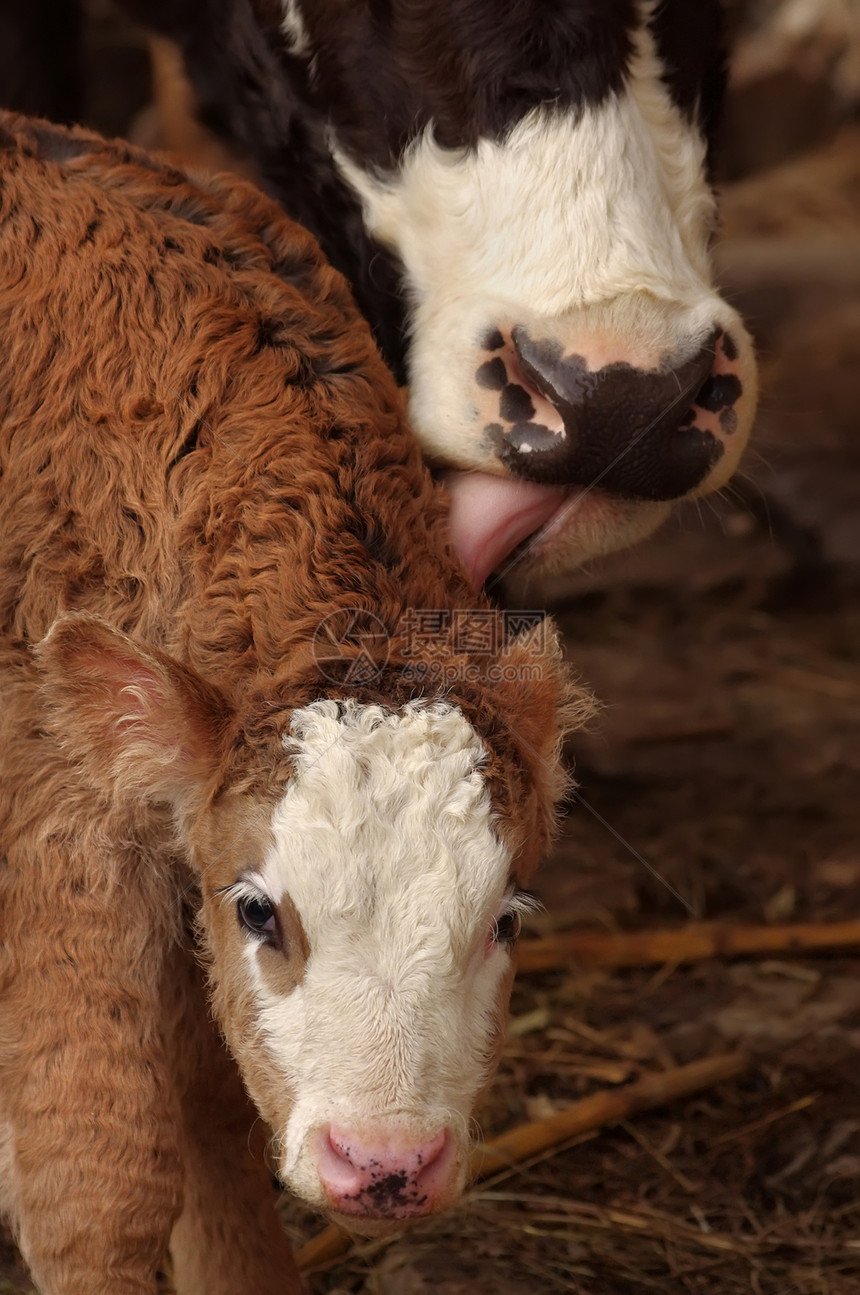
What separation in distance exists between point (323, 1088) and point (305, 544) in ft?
2.73

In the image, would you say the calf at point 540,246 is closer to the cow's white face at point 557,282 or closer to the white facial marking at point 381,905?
the cow's white face at point 557,282

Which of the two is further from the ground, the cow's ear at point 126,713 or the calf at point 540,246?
the calf at point 540,246

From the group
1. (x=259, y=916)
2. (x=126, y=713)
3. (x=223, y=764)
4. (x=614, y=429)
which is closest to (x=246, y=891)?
Answer: (x=259, y=916)

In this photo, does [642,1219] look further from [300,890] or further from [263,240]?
[263,240]

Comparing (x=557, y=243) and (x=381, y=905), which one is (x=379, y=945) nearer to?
(x=381, y=905)

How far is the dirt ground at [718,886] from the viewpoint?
3.31 m

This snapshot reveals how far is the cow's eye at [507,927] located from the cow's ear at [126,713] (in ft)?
1.65

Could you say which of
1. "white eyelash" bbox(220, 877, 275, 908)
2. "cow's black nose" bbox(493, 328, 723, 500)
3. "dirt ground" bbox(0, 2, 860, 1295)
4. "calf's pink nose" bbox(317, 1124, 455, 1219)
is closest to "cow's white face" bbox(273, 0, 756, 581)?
"cow's black nose" bbox(493, 328, 723, 500)

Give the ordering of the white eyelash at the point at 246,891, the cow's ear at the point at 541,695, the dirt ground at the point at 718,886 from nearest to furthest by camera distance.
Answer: the white eyelash at the point at 246,891, the cow's ear at the point at 541,695, the dirt ground at the point at 718,886

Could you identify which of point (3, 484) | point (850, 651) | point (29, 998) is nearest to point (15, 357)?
point (3, 484)

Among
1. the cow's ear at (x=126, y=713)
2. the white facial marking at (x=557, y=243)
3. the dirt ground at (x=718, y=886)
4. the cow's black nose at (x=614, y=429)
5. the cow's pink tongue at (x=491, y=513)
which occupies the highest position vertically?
the white facial marking at (x=557, y=243)

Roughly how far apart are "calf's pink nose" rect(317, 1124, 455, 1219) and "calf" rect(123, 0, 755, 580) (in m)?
1.08

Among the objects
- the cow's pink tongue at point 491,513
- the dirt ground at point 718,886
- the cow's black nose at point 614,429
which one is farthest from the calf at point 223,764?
the dirt ground at point 718,886

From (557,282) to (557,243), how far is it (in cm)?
8
